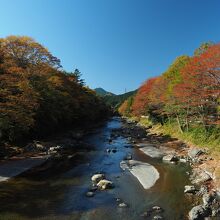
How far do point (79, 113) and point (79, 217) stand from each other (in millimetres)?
57311

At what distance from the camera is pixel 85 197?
2086cm

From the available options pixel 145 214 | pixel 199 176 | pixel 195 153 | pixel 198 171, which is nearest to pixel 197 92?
pixel 195 153

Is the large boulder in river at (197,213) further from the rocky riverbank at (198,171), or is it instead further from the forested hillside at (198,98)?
the forested hillside at (198,98)

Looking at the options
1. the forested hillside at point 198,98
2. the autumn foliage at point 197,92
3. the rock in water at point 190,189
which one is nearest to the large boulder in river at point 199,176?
the rock in water at point 190,189

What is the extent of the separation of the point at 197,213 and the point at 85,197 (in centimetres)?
821

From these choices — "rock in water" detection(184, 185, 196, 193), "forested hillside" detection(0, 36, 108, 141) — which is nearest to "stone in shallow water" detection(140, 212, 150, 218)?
"rock in water" detection(184, 185, 196, 193)

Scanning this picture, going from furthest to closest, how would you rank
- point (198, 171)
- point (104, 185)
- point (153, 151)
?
point (153, 151)
point (198, 171)
point (104, 185)

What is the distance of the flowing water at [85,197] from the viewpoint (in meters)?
17.7

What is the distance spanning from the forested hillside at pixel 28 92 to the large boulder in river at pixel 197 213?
67.9 feet

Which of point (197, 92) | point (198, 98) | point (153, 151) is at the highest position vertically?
point (197, 92)

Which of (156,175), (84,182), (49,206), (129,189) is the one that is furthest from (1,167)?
(156,175)

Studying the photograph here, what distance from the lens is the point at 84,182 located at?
24734 mm

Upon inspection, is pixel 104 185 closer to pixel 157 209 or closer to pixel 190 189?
pixel 157 209

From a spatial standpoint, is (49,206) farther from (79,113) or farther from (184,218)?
(79,113)
